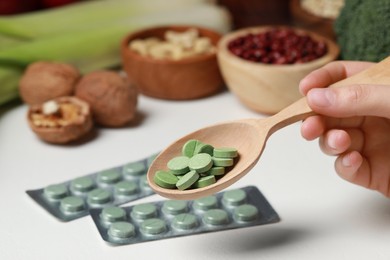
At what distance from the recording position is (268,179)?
67cm

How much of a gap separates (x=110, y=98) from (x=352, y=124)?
30 cm

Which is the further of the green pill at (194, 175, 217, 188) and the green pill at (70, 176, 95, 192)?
the green pill at (70, 176, 95, 192)

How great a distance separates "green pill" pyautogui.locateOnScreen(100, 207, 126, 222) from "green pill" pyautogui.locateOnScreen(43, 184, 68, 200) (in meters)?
0.06

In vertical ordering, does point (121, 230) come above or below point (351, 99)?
below

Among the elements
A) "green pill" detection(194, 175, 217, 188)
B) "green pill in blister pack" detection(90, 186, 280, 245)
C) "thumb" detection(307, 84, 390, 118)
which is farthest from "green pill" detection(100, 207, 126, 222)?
"thumb" detection(307, 84, 390, 118)

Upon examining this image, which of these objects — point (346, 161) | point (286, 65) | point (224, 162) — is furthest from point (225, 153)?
point (286, 65)

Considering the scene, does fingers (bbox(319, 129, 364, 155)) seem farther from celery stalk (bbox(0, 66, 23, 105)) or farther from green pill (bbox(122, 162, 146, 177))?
celery stalk (bbox(0, 66, 23, 105))

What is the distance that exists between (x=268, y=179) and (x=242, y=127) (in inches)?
4.7

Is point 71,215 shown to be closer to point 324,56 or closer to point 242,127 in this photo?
point 242,127

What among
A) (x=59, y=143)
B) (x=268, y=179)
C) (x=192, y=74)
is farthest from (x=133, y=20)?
(x=268, y=179)

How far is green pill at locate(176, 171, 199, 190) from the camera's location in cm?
51

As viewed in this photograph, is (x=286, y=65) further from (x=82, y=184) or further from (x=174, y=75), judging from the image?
(x=82, y=184)

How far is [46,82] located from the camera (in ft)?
2.60

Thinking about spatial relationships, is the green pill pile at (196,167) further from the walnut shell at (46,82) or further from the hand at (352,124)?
the walnut shell at (46,82)
